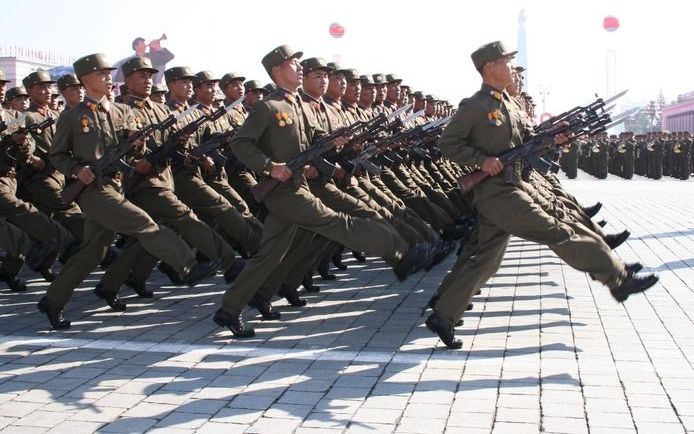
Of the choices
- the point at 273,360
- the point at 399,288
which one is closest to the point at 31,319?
the point at 273,360

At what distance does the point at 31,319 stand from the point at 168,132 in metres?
1.93

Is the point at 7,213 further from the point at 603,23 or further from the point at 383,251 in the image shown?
the point at 603,23

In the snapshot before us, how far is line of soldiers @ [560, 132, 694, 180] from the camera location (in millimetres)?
35781

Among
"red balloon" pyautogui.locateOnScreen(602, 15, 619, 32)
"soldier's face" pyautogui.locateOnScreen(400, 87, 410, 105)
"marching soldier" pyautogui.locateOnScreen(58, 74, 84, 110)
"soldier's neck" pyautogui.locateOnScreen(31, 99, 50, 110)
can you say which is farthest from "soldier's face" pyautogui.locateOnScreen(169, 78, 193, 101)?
"red balloon" pyautogui.locateOnScreen(602, 15, 619, 32)

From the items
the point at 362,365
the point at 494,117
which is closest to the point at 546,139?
the point at 494,117

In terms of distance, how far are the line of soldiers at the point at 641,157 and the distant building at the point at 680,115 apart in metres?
81.7

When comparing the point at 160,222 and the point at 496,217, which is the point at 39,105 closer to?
the point at 160,222

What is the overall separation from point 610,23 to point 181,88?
124285 millimetres

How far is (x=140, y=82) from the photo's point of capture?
849 centimetres

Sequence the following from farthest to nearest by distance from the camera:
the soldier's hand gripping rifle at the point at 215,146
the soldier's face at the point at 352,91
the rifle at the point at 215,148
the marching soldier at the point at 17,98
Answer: the marching soldier at the point at 17,98, the soldier's face at the point at 352,91, the rifle at the point at 215,148, the soldier's hand gripping rifle at the point at 215,146

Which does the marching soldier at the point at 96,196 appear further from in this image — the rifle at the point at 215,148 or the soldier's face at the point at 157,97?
the soldier's face at the point at 157,97

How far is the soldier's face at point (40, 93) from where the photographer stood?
10.5m

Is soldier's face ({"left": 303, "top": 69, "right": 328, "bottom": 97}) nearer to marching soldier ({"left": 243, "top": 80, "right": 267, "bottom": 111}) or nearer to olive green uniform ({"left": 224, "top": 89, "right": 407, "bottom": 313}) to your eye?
olive green uniform ({"left": 224, "top": 89, "right": 407, "bottom": 313})

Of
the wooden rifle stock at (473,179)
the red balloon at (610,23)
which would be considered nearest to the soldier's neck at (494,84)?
the wooden rifle stock at (473,179)
